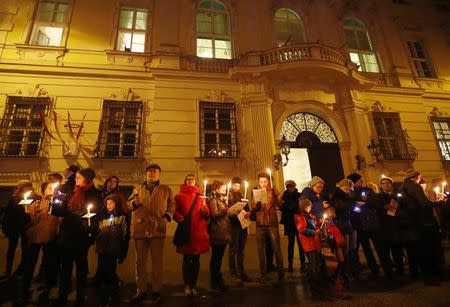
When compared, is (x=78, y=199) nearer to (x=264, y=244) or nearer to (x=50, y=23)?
(x=264, y=244)

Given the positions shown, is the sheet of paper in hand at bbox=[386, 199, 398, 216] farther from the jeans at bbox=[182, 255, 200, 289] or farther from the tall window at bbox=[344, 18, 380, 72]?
the tall window at bbox=[344, 18, 380, 72]

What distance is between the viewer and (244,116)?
10.6 m

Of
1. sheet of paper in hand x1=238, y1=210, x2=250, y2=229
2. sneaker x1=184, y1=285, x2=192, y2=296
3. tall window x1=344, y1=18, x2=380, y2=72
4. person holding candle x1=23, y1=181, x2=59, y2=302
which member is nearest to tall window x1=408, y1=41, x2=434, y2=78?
tall window x1=344, y1=18, x2=380, y2=72

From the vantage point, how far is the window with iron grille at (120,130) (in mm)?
9555

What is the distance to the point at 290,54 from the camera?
11.0 meters

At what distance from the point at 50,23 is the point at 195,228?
1207 cm

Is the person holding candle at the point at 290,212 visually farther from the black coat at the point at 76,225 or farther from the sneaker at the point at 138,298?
the black coat at the point at 76,225

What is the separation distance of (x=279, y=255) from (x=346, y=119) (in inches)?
347

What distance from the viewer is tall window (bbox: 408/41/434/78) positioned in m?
13.9

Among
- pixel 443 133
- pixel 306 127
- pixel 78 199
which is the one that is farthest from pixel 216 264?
pixel 443 133

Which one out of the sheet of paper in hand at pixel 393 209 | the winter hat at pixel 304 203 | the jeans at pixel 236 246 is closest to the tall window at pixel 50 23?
the jeans at pixel 236 246

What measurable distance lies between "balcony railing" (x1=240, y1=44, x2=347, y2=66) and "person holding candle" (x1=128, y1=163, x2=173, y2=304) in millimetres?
8564

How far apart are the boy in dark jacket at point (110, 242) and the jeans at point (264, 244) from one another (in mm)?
2411

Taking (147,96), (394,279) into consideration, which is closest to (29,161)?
(147,96)
